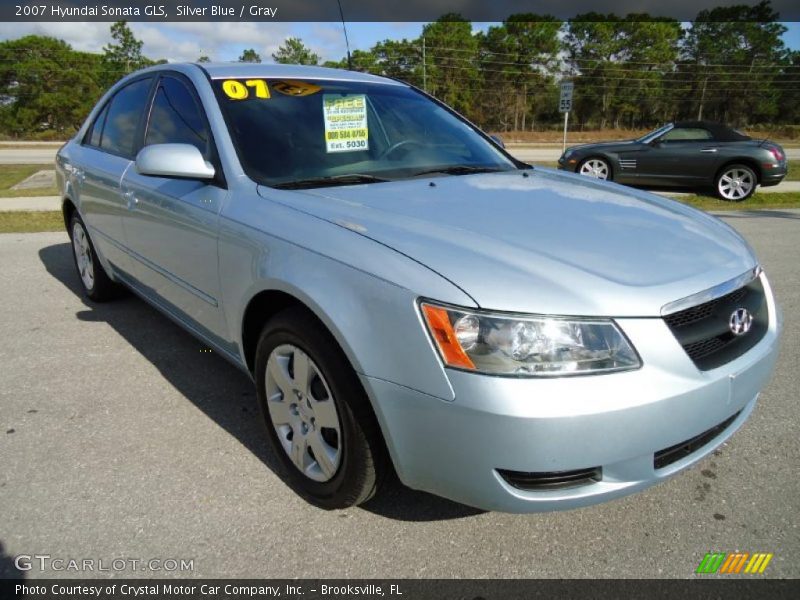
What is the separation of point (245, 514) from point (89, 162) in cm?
299

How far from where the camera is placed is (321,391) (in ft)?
6.81

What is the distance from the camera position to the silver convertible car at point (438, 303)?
1.60 meters

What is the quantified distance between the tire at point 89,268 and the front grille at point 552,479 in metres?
3.69

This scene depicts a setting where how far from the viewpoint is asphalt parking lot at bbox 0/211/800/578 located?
6.36 feet

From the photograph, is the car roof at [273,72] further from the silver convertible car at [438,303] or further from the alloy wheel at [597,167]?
the alloy wheel at [597,167]

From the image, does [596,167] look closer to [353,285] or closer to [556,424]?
[353,285]

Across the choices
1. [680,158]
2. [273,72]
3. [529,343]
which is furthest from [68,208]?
[680,158]

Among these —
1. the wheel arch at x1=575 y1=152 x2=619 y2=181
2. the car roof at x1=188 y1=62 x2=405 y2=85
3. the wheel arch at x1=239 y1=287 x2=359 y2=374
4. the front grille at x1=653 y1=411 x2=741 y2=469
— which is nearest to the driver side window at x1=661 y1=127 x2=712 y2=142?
the wheel arch at x1=575 y1=152 x2=619 y2=181

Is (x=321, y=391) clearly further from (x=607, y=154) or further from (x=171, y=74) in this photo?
(x=607, y=154)

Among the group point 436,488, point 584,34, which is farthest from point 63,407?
point 584,34

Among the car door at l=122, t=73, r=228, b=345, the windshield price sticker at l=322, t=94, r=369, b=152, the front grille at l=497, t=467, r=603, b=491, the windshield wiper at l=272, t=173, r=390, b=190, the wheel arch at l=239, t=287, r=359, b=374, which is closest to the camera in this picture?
the front grille at l=497, t=467, r=603, b=491

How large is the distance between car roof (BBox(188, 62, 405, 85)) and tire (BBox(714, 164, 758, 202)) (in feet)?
32.5

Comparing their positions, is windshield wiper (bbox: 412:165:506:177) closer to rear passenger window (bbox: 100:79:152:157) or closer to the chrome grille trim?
the chrome grille trim

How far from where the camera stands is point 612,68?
61906mm
